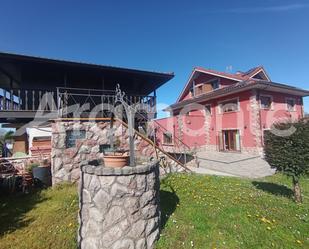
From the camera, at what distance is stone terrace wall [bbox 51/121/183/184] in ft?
24.6

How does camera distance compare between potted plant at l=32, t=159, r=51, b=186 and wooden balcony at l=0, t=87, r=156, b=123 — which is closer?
potted plant at l=32, t=159, r=51, b=186

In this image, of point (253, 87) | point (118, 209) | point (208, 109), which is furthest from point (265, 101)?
point (118, 209)

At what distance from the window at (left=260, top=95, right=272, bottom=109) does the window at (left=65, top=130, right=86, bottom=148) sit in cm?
1282

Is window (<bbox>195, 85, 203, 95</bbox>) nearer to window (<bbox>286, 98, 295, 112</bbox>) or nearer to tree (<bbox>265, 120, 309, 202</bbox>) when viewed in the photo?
window (<bbox>286, 98, 295, 112</bbox>)

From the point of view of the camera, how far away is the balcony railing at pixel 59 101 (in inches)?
351

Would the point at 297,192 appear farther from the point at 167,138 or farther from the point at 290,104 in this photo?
the point at 167,138

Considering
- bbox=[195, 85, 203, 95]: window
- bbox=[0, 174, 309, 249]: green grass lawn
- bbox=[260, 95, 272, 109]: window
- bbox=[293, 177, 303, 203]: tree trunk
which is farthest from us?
bbox=[195, 85, 203, 95]: window

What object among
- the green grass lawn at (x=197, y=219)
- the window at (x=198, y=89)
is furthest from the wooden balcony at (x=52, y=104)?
the window at (x=198, y=89)

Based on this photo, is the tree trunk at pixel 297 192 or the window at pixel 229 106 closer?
the tree trunk at pixel 297 192

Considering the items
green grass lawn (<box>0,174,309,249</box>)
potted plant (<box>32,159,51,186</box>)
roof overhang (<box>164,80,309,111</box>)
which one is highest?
roof overhang (<box>164,80,309,111</box>)

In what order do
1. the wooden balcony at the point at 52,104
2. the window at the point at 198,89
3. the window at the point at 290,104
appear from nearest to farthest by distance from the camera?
1. the wooden balcony at the point at 52,104
2. the window at the point at 290,104
3. the window at the point at 198,89

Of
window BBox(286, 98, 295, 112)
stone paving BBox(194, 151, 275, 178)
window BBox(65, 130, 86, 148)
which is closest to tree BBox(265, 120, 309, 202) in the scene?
stone paving BBox(194, 151, 275, 178)

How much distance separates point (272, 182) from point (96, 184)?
24.2ft

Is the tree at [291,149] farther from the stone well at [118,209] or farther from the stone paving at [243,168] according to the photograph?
the stone well at [118,209]
